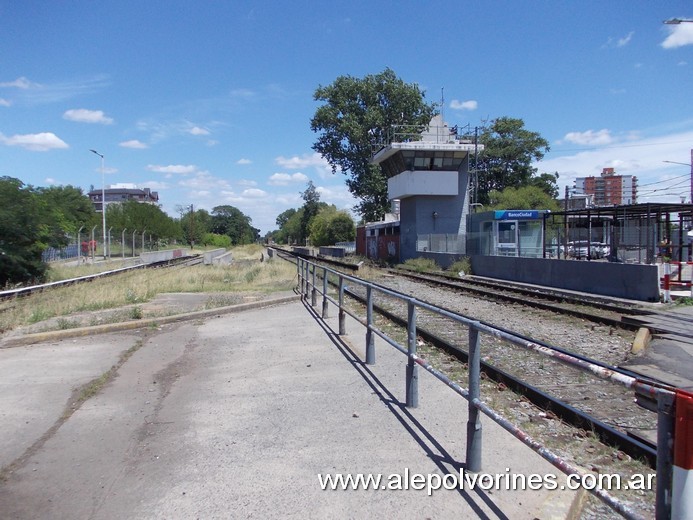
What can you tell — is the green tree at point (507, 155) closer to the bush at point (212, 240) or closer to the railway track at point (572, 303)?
the railway track at point (572, 303)

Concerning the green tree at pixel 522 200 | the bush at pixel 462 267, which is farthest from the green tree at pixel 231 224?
the bush at pixel 462 267

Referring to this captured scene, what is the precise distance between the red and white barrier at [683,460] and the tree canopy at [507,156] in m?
70.8

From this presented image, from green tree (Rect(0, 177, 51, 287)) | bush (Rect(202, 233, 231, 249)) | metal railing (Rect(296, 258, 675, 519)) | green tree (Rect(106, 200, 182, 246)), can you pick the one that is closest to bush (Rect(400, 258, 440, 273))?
green tree (Rect(0, 177, 51, 287))

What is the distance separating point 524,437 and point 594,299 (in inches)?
632

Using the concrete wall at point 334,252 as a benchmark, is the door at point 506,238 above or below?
above

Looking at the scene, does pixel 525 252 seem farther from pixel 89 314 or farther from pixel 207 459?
pixel 207 459

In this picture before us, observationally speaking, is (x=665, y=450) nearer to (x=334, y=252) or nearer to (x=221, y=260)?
(x=221, y=260)

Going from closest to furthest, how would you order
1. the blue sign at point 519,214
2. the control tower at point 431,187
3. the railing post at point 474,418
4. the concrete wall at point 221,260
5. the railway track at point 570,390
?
the railing post at point 474,418, the railway track at point 570,390, the blue sign at point 519,214, the control tower at point 431,187, the concrete wall at point 221,260

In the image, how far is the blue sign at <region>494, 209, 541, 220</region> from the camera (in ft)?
93.7

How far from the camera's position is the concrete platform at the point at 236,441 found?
357 centimetres

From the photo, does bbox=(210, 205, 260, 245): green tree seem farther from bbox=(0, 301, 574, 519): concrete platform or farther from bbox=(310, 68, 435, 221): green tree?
bbox=(0, 301, 574, 519): concrete platform

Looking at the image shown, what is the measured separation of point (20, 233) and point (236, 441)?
20.0m

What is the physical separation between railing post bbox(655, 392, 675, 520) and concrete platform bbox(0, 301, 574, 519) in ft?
3.81

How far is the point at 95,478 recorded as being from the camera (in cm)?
407
